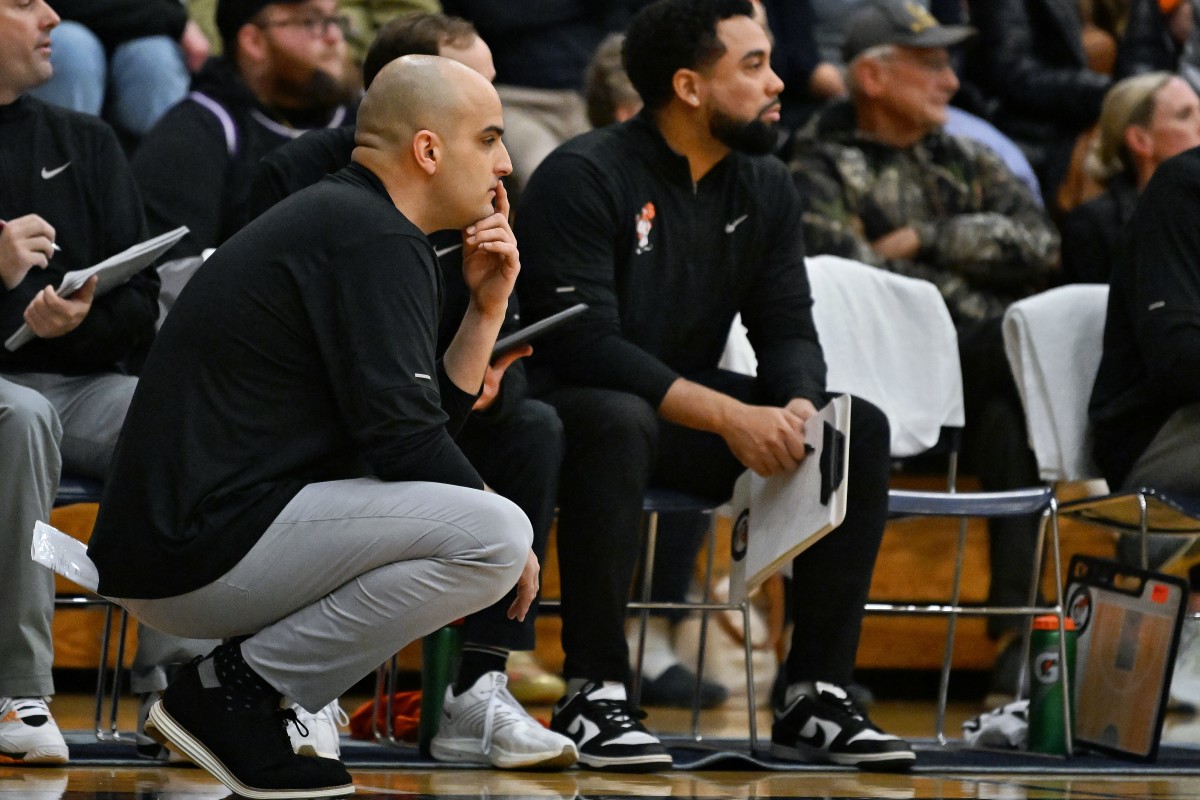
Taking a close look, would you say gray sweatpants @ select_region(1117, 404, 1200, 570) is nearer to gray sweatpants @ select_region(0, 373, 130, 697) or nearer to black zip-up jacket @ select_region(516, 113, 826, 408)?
black zip-up jacket @ select_region(516, 113, 826, 408)

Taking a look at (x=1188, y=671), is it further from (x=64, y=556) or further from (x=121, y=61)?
(x=121, y=61)

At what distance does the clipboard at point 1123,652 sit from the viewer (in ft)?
11.8

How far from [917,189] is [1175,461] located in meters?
1.47

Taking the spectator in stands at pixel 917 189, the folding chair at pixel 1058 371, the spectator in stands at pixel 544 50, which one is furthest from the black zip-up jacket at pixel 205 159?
the folding chair at pixel 1058 371

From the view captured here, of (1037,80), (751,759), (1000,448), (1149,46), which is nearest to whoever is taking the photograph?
(751,759)

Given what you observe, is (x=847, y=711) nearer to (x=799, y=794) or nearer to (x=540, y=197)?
(x=799, y=794)

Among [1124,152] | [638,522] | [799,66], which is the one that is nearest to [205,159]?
[638,522]

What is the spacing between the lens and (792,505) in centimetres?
335

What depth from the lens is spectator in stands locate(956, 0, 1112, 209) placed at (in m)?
6.02

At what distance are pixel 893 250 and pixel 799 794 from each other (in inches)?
94.2

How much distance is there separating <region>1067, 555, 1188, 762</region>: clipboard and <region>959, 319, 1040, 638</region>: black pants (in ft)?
1.92

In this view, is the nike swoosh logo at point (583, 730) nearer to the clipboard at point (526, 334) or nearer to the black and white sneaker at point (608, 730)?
the black and white sneaker at point (608, 730)

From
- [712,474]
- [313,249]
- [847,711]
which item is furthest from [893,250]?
[313,249]

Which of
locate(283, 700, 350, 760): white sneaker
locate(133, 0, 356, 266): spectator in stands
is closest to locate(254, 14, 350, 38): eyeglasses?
locate(133, 0, 356, 266): spectator in stands
